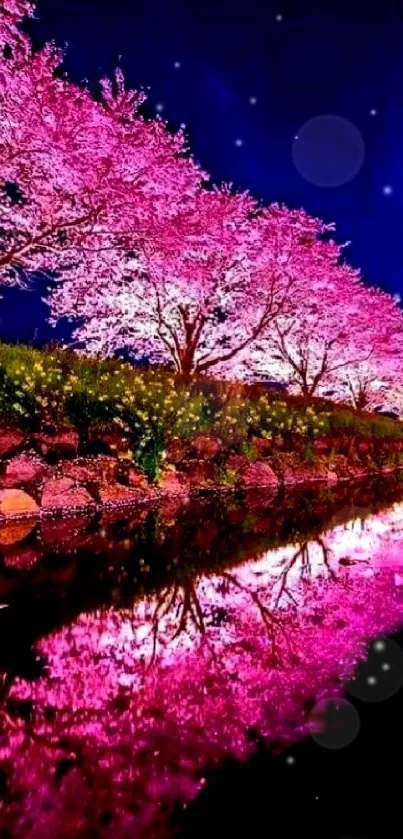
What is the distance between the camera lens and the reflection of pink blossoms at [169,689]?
249 centimetres

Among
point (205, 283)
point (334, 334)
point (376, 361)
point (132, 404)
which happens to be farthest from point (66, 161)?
point (376, 361)

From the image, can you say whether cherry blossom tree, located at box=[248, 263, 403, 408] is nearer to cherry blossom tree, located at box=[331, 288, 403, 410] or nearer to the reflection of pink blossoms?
cherry blossom tree, located at box=[331, 288, 403, 410]

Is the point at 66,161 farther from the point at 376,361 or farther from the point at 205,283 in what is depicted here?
the point at 376,361

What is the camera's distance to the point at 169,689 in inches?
136

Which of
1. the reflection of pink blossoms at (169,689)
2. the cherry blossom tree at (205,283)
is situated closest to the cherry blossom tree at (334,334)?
the cherry blossom tree at (205,283)

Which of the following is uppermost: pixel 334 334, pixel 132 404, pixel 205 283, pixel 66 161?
pixel 334 334

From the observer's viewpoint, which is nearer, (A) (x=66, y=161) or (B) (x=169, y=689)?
(B) (x=169, y=689)

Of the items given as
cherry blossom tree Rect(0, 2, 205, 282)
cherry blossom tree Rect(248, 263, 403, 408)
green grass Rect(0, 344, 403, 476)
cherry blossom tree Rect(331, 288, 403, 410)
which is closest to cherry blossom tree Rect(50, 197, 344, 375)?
cherry blossom tree Rect(248, 263, 403, 408)

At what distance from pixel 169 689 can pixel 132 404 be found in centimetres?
983

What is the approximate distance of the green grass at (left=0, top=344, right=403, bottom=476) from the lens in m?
11.0

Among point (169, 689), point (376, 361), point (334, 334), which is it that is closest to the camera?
point (169, 689)

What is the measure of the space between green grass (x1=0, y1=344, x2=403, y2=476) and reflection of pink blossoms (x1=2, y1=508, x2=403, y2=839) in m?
6.09

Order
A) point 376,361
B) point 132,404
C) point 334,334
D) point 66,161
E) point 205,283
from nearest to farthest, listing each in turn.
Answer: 1. point 66,161
2. point 132,404
3. point 205,283
4. point 334,334
5. point 376,361

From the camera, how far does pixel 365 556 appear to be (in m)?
7.30
